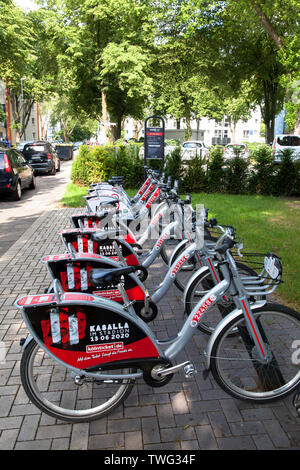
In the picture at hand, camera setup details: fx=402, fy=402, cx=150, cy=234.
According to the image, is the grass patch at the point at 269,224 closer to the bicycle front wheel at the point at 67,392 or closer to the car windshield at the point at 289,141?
the bicycle front wheel at the point at 67,392

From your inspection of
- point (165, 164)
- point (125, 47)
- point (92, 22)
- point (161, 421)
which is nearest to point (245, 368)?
point (161, 421)

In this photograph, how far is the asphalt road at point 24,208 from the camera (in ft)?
26.6

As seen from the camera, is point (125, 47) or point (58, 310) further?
point (125, 47)

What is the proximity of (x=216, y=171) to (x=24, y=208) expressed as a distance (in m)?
5.95

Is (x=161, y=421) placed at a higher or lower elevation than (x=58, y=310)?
lower

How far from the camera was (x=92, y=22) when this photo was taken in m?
24.1

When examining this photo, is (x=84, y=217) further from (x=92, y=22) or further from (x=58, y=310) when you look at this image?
(x=92, y=22)

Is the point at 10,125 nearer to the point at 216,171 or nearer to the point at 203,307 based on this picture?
the point at 216,171

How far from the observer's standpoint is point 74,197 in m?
11.9

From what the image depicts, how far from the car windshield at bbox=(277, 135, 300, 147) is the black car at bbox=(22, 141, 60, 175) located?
12.9 meters

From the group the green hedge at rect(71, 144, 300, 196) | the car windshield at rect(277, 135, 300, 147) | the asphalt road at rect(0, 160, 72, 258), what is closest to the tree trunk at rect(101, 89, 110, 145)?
the asphalt road at rect(0, 160, 72, 258)

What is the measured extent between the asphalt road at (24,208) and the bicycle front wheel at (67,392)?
13.2 feet

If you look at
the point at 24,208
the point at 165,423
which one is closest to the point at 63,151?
the point at 24,208

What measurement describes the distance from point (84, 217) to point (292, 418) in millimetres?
3151
